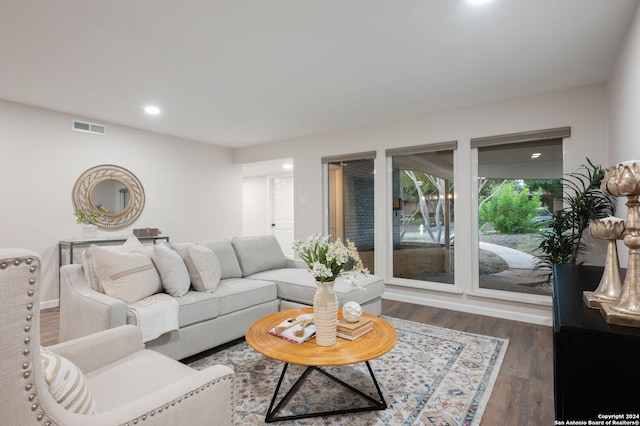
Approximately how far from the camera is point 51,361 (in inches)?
37.4

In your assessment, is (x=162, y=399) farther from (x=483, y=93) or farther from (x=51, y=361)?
(x=483, y=93)

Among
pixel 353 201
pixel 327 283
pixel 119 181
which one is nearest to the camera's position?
pixel 327 283

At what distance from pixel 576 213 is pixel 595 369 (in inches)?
106

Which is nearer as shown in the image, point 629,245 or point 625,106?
point 629,245

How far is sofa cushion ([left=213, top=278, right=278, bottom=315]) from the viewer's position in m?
2.78

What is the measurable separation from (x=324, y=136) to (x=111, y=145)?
3.09m

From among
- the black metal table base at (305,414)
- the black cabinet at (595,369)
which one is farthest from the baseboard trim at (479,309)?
the black cabinet at (595,369)

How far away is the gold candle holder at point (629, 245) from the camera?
0.90m

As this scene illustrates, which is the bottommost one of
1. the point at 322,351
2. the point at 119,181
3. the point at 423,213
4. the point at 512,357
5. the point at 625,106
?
the point at 512,357

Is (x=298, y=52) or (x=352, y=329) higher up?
(x=298, y=52)

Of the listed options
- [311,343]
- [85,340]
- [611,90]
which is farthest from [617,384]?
[611,90]

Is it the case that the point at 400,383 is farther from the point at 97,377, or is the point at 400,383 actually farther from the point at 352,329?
the point at 97,377

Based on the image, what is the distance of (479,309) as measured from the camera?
3.86 metres

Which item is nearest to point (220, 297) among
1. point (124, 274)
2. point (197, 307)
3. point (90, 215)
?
point (197, 307)
